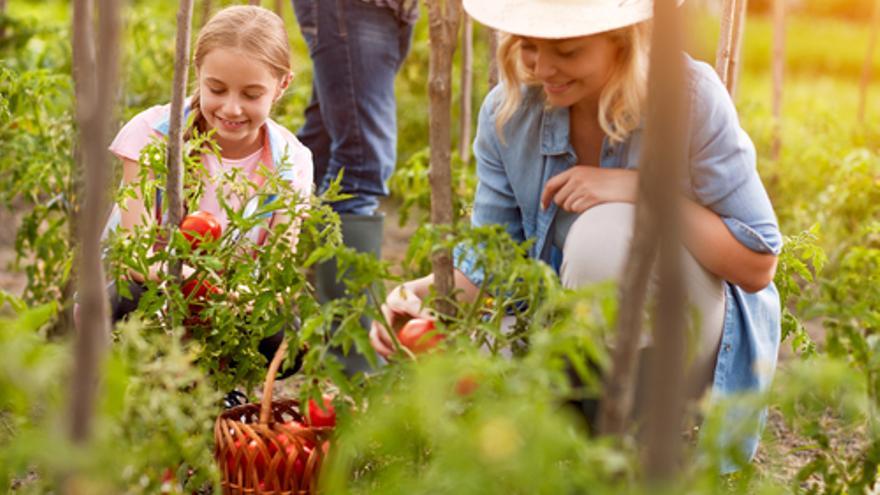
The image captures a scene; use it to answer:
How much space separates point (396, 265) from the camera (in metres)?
3.61

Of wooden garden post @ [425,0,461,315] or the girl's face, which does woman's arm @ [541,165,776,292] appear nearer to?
wooden garden post @ [425,0,461,315]

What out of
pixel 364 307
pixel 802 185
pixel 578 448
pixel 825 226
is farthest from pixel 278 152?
pixel 802 185

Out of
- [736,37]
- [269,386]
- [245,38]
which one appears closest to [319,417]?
[269,386]

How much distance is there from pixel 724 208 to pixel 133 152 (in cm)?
108

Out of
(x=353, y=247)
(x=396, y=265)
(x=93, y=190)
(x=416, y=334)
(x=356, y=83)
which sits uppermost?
(x=93, y=190)

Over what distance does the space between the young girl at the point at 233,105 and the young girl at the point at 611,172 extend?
449mm

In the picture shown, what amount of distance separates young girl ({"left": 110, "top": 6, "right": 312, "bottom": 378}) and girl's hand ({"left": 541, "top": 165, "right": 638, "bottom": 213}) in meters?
0.54

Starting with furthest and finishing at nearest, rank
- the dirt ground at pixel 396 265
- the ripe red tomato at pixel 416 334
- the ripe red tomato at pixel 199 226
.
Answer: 1. the dirt ground at pixel 396 265
2. the ripe red tomato at pixel 199 226
3. the ripe red tomato at pixel 416 334

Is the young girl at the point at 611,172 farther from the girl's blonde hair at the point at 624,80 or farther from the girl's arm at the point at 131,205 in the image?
the girl's arm at the point at 131,205

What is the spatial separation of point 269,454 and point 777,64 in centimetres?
261

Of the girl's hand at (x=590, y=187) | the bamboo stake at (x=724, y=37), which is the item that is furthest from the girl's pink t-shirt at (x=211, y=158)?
the bamboo stake at (x=724, y=37)

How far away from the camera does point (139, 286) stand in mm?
2102

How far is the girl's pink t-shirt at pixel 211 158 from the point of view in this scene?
222 centimetres

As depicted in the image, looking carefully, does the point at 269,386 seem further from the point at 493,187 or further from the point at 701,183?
the point at 701,183
